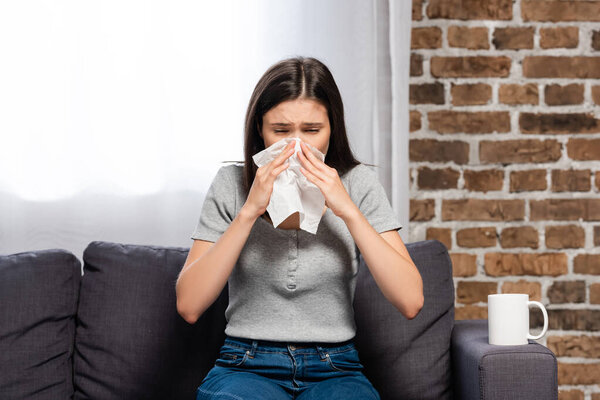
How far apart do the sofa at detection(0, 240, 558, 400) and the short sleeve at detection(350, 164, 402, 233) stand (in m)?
0.31

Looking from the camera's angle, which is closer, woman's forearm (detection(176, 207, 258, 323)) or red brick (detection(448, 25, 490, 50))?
woman's forearm (detection(176, 207, 258, 323))

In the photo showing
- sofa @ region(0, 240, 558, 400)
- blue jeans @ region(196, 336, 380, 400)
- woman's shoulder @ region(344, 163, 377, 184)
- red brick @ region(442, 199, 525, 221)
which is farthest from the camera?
red brick @ region(442, 199, 525, 221)

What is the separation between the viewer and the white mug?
1.41 metres

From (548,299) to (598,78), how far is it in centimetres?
72

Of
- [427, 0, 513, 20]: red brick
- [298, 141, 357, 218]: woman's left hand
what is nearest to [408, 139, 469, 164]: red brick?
[427, 0, 513, 20]: red brick

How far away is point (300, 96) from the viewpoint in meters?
1.38

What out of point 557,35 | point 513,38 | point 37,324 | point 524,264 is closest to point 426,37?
point 513,38

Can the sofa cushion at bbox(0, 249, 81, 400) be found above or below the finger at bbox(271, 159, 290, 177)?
below

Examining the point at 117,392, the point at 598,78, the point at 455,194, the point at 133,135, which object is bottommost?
the point at 117,392

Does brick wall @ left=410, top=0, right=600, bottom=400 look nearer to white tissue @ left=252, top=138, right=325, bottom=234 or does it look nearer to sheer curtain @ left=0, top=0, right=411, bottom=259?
sheer curtain @ left=0, top=0, right=411, bottom=259

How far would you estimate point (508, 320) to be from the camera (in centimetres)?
142

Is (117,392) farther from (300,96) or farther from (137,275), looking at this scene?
(300,96)

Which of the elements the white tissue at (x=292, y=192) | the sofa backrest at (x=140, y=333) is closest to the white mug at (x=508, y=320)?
the sofa backrest at (x=140, y=333)

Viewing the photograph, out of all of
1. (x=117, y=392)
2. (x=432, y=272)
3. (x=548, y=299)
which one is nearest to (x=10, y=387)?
(x=117, y=392)
